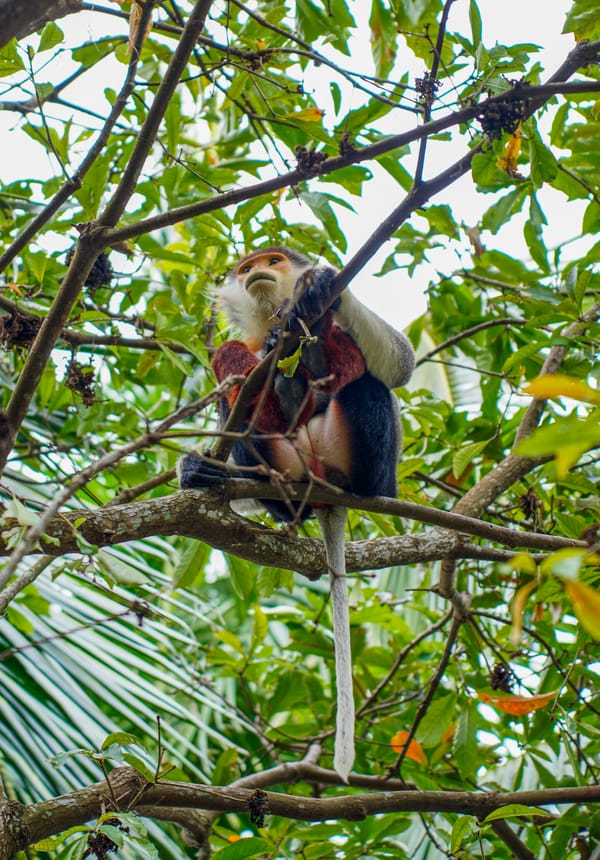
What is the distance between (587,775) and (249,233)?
2573mm

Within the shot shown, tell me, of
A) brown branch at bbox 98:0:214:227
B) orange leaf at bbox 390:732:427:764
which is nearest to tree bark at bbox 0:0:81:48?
brown branch at bbox 98:0:214:227

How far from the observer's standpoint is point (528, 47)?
2529 millimetres

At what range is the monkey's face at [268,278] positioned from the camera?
3.60m

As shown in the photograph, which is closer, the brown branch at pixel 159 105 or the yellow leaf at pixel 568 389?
the yellow leaf at pixel 568 389

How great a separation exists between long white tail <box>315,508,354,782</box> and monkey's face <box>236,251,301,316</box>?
0.92 metres

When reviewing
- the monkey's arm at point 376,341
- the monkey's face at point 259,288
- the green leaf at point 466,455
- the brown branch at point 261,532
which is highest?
the monkey's face at point 259,288

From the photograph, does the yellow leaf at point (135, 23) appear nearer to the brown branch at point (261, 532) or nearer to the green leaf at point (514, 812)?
the brown branch at point (261, 532)

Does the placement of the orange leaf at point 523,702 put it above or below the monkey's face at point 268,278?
below

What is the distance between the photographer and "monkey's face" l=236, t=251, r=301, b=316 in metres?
3.60

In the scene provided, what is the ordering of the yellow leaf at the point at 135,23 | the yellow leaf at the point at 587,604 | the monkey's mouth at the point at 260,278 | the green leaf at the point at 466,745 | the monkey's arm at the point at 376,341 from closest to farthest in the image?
the yellow leaf at the point at 587,604 → the yellow leaf at the point at 135,23 → the monkey's arm at the point at 376,341 → the green leaf at the point at 466,745 → the monkey's mouth at the point at 260,278

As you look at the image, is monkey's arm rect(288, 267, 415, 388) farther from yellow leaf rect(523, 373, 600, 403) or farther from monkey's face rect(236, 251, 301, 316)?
yellow leaf rect(523, 373, 600, 403)

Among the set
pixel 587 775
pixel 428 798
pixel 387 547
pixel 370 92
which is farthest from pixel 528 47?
pixel 587 775

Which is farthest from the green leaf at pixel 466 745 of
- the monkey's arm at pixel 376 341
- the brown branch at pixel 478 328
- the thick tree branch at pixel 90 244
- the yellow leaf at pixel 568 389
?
the yellow leaf at pixel 568 389

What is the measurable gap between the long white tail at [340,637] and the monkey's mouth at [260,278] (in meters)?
0.97
